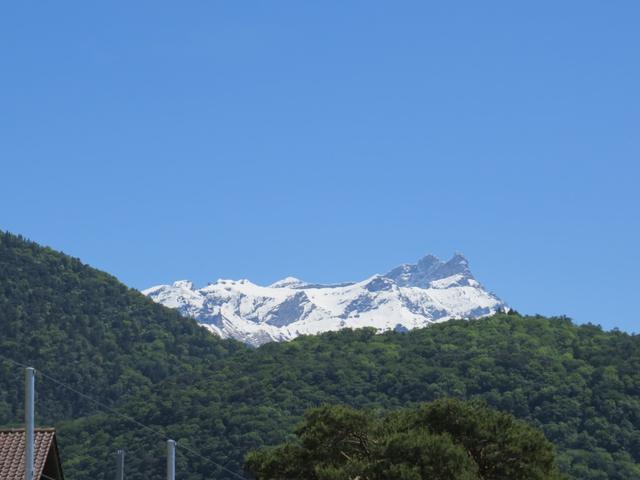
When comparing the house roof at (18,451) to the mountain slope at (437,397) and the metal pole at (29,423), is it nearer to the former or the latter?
the metal pole at (29,423)

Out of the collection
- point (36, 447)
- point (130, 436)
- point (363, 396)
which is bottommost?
point (36, 447)

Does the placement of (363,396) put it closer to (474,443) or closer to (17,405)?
(17,405)

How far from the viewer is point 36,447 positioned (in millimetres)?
41906

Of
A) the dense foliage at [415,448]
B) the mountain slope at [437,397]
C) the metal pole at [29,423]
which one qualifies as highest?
the mountain slope at [437,397]

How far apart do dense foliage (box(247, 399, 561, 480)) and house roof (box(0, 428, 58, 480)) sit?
22.6m

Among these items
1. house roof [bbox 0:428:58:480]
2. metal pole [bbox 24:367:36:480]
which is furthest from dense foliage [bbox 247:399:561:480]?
metal pole [bbox 24:367:36:480]

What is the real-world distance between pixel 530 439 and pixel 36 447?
3171 cm

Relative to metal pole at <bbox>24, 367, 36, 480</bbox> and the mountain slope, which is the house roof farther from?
the mountain slope

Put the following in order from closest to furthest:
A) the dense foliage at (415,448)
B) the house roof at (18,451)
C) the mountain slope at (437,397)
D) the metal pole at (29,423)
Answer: the metal pole at (29,423) < the house roof at (18,451) < the dense foliage at (415,448) < the mountain slope at (437,397)

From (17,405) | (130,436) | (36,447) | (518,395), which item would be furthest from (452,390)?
(36,447)

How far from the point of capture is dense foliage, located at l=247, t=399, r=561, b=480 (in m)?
63.1

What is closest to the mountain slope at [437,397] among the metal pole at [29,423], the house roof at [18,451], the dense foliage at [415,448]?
the dense foliage at [415,448]

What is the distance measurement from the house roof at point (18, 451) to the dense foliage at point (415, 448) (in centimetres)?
2259

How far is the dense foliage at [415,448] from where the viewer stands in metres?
63.1
